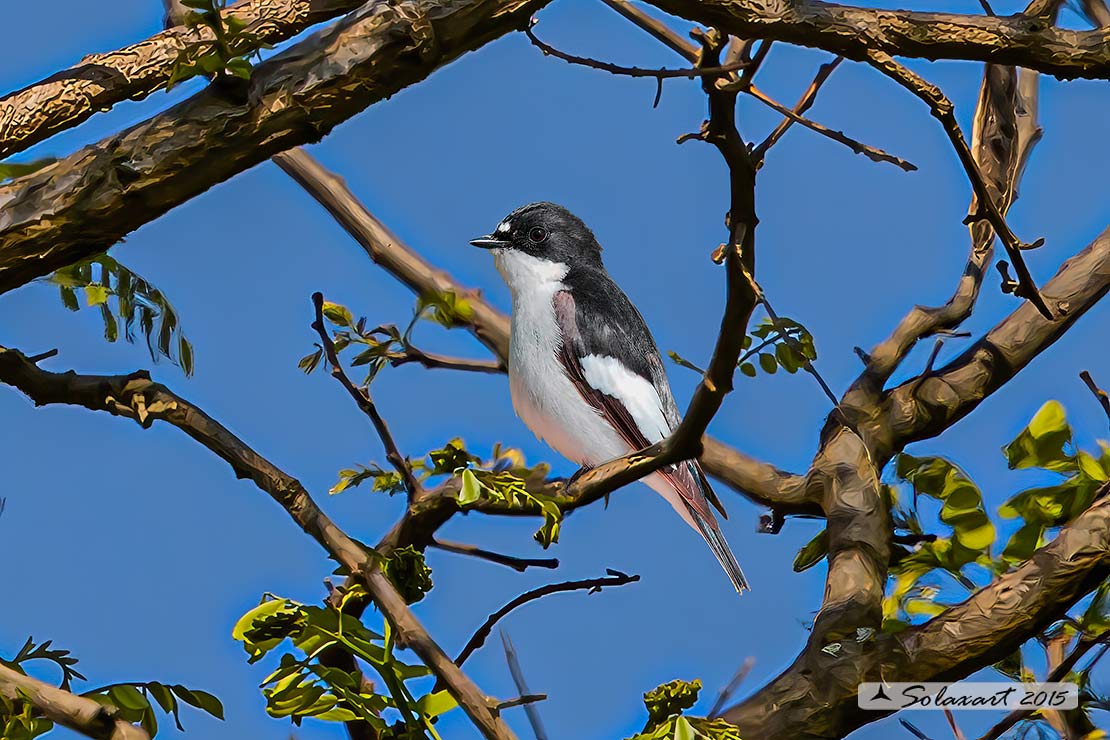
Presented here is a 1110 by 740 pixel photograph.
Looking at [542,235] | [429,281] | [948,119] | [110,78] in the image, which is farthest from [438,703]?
[542,235]

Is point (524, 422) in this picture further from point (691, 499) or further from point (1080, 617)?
point (1080, 617)

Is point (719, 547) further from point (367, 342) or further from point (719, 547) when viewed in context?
point (367, 342)

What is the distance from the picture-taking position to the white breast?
159 inches

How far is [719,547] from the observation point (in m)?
3.91

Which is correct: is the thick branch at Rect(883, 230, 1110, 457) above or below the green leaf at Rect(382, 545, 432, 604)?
above

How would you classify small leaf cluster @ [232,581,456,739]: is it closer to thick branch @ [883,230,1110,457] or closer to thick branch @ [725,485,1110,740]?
thick branch @ [725,485,1110,740]

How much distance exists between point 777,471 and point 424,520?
175cm

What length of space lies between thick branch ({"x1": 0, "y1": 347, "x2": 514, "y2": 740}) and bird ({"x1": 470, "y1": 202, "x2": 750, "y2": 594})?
6.37 ft

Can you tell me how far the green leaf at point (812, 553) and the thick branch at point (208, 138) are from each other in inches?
66.2

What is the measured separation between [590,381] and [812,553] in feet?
3.64

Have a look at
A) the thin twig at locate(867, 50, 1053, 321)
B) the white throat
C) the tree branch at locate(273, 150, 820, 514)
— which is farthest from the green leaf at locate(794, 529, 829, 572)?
the white throat

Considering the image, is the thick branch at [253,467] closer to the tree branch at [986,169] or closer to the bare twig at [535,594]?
the bare twig at [535,594]

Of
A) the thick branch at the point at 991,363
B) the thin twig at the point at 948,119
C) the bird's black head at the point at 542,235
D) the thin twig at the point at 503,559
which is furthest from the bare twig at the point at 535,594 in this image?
the bird's black head at the point at 542,235

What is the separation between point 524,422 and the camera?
13.8 ft
